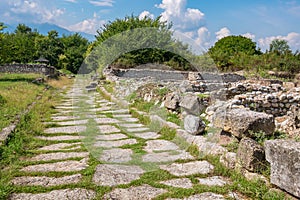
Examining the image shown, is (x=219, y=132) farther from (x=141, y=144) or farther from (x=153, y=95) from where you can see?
(x=153, y=95)

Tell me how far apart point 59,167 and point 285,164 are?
266 centimetres

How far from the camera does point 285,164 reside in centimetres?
261

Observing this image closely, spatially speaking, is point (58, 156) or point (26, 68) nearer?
point (58, 156)

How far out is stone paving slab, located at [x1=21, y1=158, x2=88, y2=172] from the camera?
3.61 meters

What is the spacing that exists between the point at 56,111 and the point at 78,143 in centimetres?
356

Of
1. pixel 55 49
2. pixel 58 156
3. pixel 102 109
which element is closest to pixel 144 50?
pixel 102 109

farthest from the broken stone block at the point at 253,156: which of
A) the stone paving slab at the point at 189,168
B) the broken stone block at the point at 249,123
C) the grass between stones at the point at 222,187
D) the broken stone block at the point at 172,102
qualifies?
the broken stone block at the point at 172,102

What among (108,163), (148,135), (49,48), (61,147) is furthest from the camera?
(49,48)

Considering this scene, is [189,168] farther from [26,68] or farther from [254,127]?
[26,68]

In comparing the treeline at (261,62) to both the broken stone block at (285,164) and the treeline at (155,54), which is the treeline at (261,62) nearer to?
the treeline at (155,54)

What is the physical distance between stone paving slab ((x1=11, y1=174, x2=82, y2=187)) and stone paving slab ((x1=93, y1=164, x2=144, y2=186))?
248mm

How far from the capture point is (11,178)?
10.9 feet

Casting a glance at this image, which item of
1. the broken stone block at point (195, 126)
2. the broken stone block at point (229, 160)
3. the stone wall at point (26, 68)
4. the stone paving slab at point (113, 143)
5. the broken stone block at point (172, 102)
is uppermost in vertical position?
the stone wall at point (26, 68)

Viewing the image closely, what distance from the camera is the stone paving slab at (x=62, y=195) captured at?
2.86m
